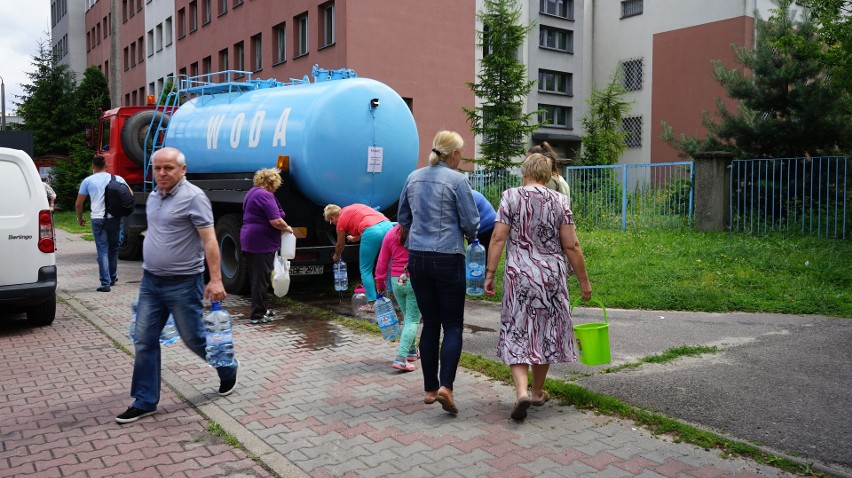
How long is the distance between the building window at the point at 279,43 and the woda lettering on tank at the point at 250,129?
21.1m

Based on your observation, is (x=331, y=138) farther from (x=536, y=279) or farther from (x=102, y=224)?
(x=536, y=279)

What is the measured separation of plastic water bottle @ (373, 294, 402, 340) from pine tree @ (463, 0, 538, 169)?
1820 centimetres

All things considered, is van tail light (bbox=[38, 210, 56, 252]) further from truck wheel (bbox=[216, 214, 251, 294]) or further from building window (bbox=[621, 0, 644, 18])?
building window (bbox=[621, 0, 644, 18])

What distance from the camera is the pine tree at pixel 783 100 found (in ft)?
44.1

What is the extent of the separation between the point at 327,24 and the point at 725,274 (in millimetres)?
21527

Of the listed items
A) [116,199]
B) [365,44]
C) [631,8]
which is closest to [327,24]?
[365,44]

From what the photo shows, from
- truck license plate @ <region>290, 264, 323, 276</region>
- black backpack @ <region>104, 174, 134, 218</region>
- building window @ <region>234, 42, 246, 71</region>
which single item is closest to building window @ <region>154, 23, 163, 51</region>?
building window @ <region>234, 42, 246, 71</region>

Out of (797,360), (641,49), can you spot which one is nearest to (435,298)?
(797,360)

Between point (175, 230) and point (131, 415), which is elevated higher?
point (175, 230)

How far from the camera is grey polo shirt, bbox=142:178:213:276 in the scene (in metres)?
5.03

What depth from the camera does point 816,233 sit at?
496 inches

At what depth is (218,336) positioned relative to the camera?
5289 millimetres

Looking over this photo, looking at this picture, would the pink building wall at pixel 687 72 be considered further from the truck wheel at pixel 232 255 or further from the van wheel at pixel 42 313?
the van wheel at pixel 42 313

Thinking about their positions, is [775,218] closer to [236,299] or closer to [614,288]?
[614,288]
